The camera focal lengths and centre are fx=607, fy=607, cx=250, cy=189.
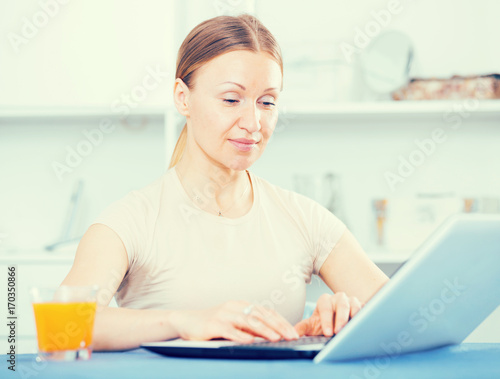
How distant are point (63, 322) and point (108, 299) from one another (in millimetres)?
452

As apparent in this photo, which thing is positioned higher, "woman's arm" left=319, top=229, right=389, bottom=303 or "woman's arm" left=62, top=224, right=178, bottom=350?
"woman's arm" left=319, top=229, right=389, bottom=303

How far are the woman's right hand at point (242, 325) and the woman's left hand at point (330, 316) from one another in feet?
0.37

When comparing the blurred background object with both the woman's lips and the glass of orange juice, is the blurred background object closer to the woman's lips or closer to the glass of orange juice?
the woman's lips

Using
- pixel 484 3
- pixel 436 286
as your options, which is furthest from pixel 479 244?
pixel 484 3

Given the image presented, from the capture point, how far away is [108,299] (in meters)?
1.16

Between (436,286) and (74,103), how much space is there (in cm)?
198

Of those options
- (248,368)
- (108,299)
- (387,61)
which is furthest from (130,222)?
(387,61)

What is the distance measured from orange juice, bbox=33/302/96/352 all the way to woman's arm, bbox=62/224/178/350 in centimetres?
21

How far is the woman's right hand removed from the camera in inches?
31.0

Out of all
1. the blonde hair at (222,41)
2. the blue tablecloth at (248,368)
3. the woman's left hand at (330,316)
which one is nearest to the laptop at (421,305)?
the blue tablecloth at (248,368)

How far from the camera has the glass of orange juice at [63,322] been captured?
0.71 metres

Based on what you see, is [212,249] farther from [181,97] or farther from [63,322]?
[63,322]

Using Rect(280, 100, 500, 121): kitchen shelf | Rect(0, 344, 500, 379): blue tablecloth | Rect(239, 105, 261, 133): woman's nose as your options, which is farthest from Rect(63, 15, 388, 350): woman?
Rect(280, 100, 500, 121): kitchen shelf

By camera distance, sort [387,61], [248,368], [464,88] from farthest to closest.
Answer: [387,61]
[464,88]
[248,368]
